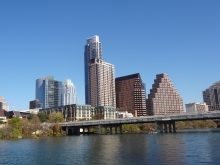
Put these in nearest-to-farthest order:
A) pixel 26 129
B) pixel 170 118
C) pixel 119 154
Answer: pixel 119 154
pixel 26 129
pixel 170 118

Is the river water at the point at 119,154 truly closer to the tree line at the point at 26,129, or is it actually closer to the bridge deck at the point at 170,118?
the tree line at the point at 26,129

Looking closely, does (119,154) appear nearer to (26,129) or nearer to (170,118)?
(170,118)

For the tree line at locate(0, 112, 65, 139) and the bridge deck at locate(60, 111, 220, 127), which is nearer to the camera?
the tree line at locate(0, 112, 65, 139)

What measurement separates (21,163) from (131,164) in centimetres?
2226

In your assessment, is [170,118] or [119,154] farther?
[170,118]

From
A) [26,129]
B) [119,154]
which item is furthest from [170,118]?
[119,154]

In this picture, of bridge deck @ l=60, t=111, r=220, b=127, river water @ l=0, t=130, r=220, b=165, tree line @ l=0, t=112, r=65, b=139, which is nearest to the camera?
river water @ l=0, t=130, r=220, b=165

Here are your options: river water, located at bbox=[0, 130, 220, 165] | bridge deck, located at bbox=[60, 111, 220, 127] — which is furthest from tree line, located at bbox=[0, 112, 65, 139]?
river water, located at bbox=[0, 130, 220, 165]

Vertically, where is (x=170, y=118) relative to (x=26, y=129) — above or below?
above

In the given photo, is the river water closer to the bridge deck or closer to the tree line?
the tree line

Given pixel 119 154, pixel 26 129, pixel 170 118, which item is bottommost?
pixel 119 154

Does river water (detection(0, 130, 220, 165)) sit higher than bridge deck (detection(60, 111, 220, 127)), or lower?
lower

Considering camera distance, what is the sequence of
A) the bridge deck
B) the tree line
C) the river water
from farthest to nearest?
1. the bridge deck
2. the tree line
3. the river water

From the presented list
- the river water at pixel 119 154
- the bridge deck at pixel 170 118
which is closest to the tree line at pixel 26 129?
the bridge deck at pixel 170 118
